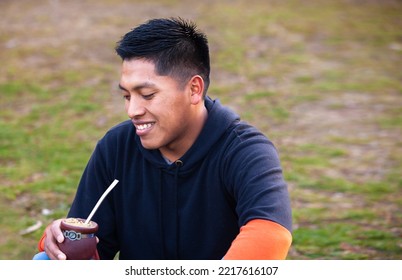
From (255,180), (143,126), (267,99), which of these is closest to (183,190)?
(143,126)

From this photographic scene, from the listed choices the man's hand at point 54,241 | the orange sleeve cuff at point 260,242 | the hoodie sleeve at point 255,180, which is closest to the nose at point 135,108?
the hoodie sleeve at point 255,180

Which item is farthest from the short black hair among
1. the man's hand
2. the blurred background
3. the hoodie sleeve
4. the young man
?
the blurred background

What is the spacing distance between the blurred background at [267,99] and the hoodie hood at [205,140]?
187cm

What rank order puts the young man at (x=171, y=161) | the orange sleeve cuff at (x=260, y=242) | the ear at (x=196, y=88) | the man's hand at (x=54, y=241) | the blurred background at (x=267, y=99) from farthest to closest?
the blurred background at (x=267, y=99)
the ear at (x=196, y=88)
the young man at (x=171, y=161)
the man's hand at (x=54, y=241)
the orange sleeve cuff at (x=260, y=242)

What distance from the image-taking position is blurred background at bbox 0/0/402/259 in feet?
16.9

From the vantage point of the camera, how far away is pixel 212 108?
3.07 metres

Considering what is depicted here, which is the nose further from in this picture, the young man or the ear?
the ear

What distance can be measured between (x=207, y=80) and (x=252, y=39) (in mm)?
7429

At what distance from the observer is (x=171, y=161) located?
10.0 feet

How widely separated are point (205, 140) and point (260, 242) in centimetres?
59

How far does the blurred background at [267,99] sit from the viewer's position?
515 centimetres

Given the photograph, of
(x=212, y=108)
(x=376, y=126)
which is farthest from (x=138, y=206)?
(x=376, y=126)

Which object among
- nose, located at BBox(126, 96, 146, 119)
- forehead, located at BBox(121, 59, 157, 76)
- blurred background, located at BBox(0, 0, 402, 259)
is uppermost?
forehead, located at BBox(121, 59, 157, 76)

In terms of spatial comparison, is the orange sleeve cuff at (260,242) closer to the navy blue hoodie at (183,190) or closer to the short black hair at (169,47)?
the navy blue hoodie at (183,190)
